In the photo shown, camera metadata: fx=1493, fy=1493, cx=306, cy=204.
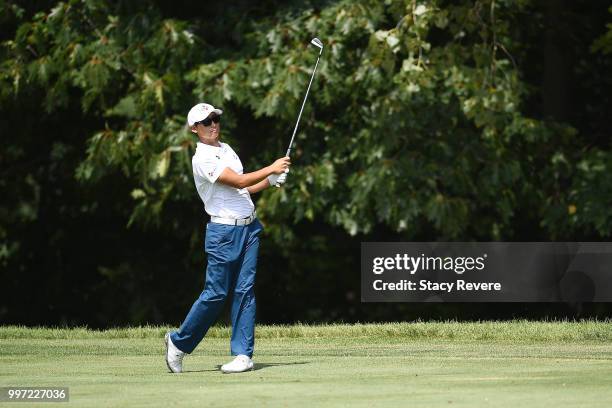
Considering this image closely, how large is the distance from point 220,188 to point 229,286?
25.9 inches

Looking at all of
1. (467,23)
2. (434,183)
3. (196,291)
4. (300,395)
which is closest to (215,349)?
(300,395)

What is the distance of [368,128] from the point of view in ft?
59.1

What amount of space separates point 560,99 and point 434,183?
14.8 ft

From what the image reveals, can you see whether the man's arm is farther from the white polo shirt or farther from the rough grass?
the rough grass

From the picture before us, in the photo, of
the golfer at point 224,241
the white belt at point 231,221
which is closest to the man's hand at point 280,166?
the golfer at point 224,241

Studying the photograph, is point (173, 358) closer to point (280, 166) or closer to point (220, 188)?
point (220, 188)

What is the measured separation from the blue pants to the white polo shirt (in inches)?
4.0

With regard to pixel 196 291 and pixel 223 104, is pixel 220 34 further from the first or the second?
pixel 196 291

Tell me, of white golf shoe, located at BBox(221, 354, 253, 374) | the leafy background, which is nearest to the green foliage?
the leafy background

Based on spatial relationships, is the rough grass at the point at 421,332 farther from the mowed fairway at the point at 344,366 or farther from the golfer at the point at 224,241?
the golfer at the point at 224,241

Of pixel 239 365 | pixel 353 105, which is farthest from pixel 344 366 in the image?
pixel 353 105

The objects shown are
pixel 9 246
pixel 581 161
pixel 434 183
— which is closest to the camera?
pixel 434 183

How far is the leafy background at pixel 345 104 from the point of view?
17.5 metres

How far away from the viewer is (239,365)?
31.5 feet
